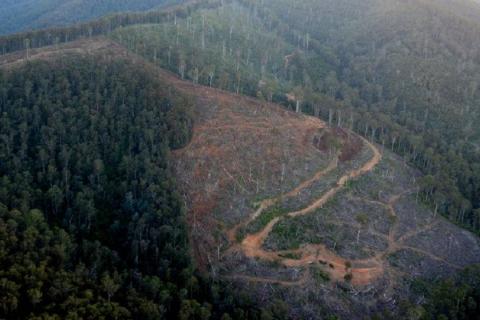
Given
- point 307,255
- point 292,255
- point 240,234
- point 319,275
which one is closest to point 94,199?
point 240,234

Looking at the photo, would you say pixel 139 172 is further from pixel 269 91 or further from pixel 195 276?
pixel 269 91

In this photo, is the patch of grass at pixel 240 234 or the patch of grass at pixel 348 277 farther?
the patch of grass at pixel 240 234

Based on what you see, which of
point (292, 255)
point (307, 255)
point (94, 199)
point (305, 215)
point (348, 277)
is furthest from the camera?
point (305, 215)

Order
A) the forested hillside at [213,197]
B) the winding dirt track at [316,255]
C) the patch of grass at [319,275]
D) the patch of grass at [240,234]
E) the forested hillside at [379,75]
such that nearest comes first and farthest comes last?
the forested hillside at [213,197], the patch of grass at [319,275], the winding dirt track at [316,255], the patch of grass at [240,234], the forested hillside at [379,75]

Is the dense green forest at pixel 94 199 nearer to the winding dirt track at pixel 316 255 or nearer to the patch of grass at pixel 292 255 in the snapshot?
the winding dirt track at pixel 316 255

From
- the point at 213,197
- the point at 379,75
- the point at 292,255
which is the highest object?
the point at 379,75

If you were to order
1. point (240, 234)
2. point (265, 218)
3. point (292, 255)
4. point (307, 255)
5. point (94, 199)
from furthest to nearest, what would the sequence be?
1. point (265, 218)
2. point (94, 199)
3. point (240, 234)
4. point (307, 255)
5. point (292, 255)

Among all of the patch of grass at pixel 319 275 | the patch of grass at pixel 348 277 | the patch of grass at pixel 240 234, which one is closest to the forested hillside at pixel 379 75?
the patch of grass at pixel 348 277

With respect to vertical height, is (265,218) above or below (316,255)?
above

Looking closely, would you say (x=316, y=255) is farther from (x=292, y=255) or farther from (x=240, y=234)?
(x=240, y=234)

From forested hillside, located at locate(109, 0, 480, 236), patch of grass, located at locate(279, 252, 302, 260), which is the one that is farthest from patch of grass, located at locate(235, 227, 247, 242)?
forested hillside, located at locate(109, 0, 480, 236)
